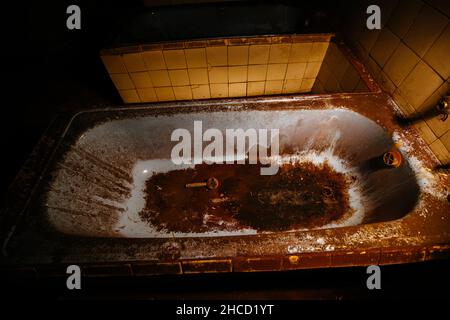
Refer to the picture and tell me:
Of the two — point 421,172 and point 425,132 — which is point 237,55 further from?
point 421,172

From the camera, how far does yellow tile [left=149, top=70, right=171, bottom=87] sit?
2.33 meters

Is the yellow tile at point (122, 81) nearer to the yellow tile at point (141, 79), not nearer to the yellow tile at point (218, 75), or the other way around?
the yellow tile at point (141, 79)

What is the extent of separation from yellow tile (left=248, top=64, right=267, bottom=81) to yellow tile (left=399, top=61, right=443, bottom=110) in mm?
1209

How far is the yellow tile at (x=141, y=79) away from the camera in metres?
2.33

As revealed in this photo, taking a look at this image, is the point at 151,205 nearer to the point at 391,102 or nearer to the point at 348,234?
the point at 348,234

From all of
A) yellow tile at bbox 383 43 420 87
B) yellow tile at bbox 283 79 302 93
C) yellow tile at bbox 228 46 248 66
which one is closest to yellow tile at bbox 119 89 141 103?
yellow tile at bbox 228 46 248 66

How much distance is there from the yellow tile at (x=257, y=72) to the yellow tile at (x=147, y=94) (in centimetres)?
103

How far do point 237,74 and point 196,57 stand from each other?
1.49 feet

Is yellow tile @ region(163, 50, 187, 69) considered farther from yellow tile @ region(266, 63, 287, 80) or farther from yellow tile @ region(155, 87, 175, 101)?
yellow tile @ region(266, 63, 287, 80)

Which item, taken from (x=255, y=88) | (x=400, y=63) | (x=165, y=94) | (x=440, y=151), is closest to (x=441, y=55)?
(x=400, y=63)

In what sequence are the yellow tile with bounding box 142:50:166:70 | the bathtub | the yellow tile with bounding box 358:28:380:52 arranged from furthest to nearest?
the yellow tile with bounding box 142:50:166:70, the yellow tile with bounding box 358:28:380:52, the bathtub

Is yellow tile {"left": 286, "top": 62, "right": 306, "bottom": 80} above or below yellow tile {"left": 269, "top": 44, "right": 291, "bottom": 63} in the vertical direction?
above

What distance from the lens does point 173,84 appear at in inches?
97.4
